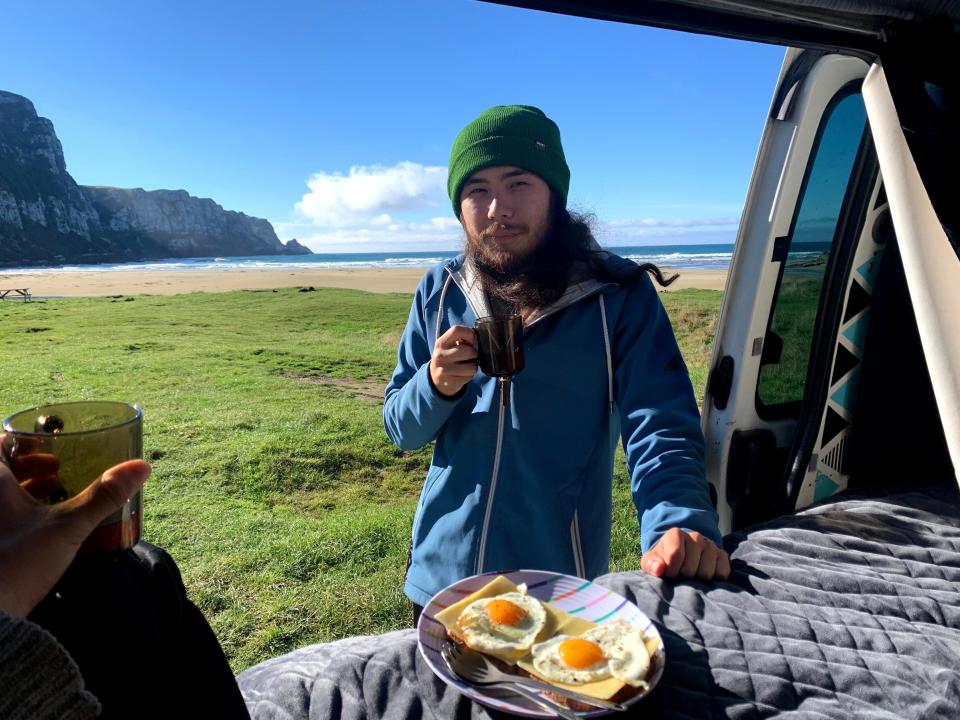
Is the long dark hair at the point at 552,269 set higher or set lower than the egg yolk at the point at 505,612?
higher

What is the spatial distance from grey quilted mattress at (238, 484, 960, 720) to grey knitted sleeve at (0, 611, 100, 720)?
0.54 metres

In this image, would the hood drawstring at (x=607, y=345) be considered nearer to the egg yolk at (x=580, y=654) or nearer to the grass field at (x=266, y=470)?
the egg yolk at (x=580, y=654)

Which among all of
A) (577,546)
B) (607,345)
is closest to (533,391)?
(607,345)

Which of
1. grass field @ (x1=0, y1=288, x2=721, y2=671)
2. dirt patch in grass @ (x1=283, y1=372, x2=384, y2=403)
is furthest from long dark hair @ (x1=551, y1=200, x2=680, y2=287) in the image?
dirt patch in grass @ (x1=283, y1=372, x2=384, y2=403)

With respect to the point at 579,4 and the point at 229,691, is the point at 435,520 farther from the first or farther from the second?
the point at 579,4

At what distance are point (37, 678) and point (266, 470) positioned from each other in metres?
4.81

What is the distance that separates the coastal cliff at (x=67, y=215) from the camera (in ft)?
184

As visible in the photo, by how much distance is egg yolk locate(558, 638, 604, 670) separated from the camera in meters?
1.09

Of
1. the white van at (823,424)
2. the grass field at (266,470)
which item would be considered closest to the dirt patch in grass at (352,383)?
the grass field at (266,470)

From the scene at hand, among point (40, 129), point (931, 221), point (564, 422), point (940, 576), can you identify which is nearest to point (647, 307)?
point (564, 422)

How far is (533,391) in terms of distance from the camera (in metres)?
1.94

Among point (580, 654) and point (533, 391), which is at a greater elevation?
point (533, 391)

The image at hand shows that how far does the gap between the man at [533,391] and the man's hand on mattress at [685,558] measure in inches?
7.1

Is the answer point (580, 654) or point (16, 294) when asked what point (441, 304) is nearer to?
point (580, 654)
